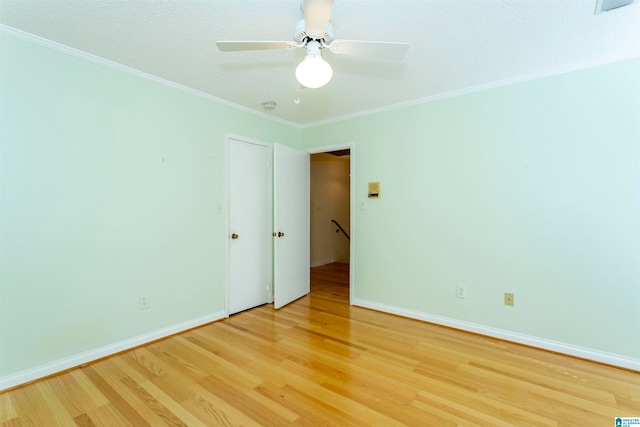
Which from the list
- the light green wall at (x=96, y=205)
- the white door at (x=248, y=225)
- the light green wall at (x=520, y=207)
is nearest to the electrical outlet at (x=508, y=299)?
the light green wall at (x=520, y=207)

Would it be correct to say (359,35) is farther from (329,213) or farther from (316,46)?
(329,213)

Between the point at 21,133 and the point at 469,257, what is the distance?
3788 mm

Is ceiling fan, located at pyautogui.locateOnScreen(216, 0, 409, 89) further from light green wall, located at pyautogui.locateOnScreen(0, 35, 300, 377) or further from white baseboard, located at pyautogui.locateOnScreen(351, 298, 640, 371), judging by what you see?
white baseboard, located at pyautogui.locateOnScreen(351, 298, 640, 371)

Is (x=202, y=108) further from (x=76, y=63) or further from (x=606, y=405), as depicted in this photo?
(x=606, y=405)

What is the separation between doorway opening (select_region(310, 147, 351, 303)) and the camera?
6.03 metres

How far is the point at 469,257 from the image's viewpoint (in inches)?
114

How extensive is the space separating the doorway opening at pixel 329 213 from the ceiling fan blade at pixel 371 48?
388 centimetres

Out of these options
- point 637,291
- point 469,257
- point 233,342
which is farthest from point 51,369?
point 637,291

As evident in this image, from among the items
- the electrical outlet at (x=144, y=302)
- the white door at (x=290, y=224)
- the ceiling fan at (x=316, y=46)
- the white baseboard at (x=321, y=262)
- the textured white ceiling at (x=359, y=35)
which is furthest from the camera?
the white baseboard at (x=321, y=262)

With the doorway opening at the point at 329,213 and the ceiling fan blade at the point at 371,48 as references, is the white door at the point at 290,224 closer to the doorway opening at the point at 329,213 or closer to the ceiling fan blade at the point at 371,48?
the doorway opening at the point at 329,213

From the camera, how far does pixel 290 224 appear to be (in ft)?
12.4

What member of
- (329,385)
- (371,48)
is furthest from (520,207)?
(329,385)

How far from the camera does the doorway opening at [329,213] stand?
19.8 feet

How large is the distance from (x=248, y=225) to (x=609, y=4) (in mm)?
3422
